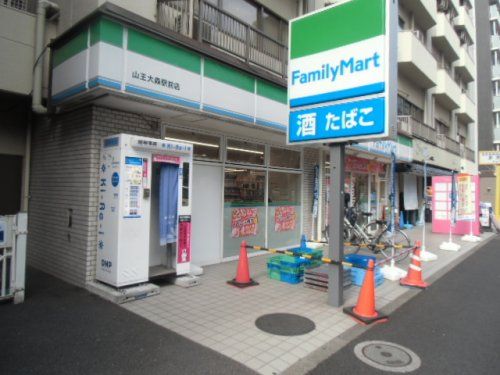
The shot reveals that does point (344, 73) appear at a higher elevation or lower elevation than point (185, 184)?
higher

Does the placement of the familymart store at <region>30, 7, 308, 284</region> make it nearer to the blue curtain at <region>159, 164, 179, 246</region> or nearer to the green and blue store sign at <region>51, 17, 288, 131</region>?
the green and blue store sign at <region>51, 17, 288, 131</region>

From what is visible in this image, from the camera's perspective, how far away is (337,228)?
5.61 metres

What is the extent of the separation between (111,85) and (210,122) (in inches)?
95.4

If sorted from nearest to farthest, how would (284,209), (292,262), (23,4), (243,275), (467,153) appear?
(243,275)
(23,4)
(292,262)
(284,209)
(467,153)

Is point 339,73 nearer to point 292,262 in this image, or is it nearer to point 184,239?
point 292,262

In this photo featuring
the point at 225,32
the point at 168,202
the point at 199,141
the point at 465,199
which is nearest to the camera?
the point at 168,202

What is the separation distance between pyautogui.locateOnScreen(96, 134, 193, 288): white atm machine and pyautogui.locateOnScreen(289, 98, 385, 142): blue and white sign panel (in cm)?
211

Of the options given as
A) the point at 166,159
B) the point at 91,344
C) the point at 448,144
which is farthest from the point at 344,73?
the point at 448,144

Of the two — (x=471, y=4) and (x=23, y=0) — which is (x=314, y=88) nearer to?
(x=23, y=0)

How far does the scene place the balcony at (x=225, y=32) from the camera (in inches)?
285

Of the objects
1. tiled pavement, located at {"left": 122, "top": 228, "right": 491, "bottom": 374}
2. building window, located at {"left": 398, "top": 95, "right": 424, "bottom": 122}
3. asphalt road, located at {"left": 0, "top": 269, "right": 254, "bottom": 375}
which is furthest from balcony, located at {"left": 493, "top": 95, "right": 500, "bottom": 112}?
asphalt road, located at {"left": 0, "top": 269, "right": 254, "bottom": 375}

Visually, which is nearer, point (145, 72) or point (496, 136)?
point (145, 72)

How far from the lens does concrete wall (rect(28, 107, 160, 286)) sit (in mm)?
6008

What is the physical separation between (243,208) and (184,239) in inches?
107
